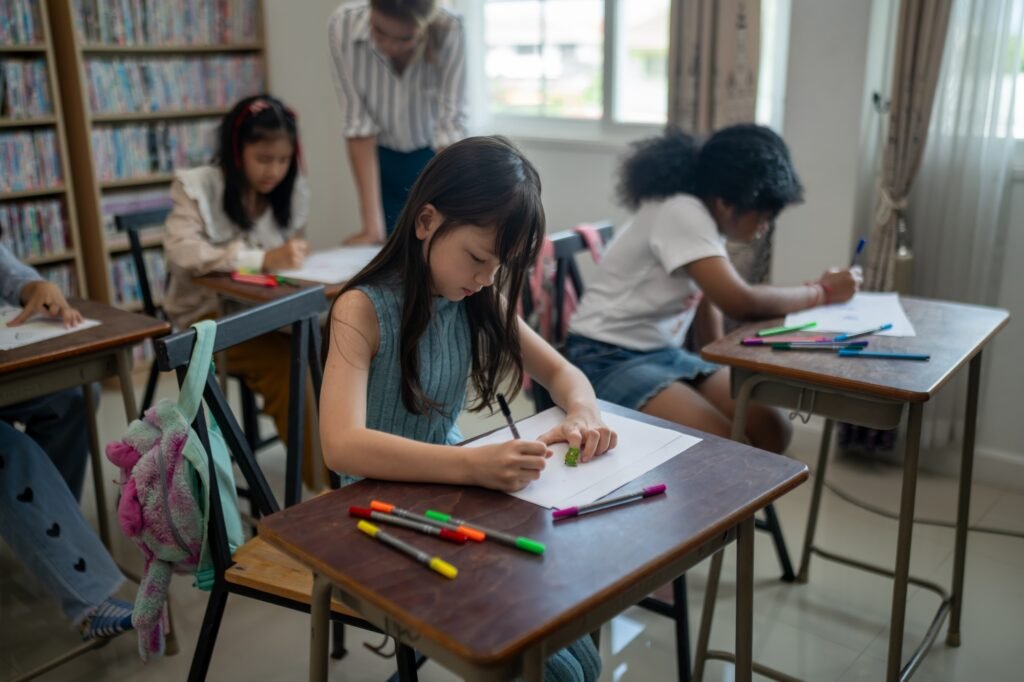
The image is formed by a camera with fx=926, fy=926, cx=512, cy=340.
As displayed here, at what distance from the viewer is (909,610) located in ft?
7.28

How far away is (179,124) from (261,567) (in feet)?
9.77

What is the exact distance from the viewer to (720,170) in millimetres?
2137

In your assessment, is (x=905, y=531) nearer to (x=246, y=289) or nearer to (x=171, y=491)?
(x=171, y=491)

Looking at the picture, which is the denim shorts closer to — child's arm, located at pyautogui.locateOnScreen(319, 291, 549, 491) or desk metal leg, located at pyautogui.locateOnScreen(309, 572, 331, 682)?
child's arm, located at pyautogui.locateOnScreen(319, 291, 549, 491)

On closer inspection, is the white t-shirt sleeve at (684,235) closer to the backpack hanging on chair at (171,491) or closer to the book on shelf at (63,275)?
the backpack hanging on chair at (171,491)

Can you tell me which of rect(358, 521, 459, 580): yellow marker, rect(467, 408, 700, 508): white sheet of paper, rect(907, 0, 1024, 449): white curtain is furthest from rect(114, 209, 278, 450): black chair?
rect(907, 0, 1024, 449): white curtain

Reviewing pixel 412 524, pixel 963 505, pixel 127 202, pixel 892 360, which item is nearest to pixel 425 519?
pixel 412 524

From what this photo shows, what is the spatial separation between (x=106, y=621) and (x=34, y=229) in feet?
6.86

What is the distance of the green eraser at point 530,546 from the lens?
105cm

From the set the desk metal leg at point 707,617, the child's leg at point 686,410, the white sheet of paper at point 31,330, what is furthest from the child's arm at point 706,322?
the white sheet of paper at point 31,330

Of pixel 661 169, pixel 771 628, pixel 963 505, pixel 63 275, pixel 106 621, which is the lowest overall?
pixel 771 628

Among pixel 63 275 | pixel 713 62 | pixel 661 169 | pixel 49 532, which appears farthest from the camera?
Answer: pixel 63 275

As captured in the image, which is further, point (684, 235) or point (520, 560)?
point (684, 235)

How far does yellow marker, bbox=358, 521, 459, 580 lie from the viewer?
101 centimetres
